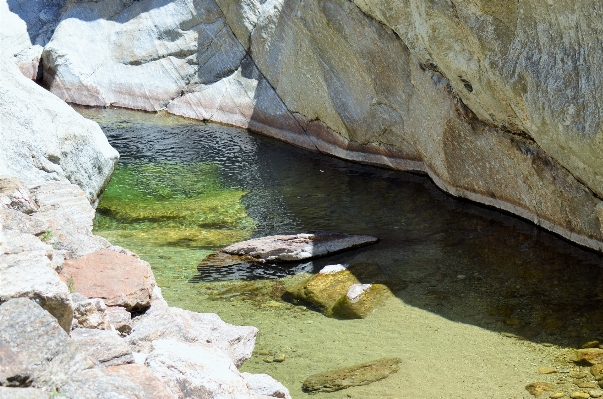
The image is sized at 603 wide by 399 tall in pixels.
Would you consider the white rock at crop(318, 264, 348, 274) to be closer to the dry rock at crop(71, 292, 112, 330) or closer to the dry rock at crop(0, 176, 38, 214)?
the dry rock at crop(0, 176, 38, 214)

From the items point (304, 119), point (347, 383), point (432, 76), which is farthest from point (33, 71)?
point (347, 383)

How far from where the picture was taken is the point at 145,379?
4.72 meters

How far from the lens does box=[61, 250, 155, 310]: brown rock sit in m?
6.33

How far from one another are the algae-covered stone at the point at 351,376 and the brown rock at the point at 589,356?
6.92ft

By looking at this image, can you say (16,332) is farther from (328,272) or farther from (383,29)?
(383,29)

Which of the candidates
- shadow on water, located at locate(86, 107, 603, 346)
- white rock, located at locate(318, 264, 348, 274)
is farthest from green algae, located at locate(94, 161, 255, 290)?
white rock, located at locate(318, 264, 348, 274)

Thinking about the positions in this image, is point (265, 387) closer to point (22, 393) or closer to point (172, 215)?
point (22, 393)

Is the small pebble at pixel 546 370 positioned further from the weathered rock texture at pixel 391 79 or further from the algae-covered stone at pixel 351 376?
the weathered rock texture at pixel 391 79

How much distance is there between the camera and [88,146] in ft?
40.3

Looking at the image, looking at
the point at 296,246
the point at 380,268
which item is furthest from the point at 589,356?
the point at 296,246

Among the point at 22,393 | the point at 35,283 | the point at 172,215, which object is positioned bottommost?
the point at 172,215

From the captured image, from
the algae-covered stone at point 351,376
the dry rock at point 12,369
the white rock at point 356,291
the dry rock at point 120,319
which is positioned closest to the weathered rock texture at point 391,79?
the white rock at point 356,291

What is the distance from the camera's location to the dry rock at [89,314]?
18.0 ft

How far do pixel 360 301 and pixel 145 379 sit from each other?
19.0 feet
